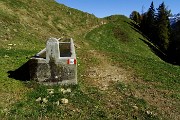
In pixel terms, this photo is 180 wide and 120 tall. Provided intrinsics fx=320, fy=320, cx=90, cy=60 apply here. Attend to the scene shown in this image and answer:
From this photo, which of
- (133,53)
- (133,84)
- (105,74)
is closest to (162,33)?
(133,53)

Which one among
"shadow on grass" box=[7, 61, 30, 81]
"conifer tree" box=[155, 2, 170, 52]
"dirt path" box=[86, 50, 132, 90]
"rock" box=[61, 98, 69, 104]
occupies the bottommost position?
"rock" box=[61, 98, 69, 104]

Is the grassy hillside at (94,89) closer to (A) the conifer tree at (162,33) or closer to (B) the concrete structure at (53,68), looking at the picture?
(B) the concrete structure at (53,68)

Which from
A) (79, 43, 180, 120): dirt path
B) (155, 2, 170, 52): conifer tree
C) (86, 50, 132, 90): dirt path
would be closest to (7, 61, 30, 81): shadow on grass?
(79, 43, 180, 120): dirt path

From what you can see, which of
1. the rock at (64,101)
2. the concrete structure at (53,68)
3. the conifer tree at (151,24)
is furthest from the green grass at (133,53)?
the conifer tree at (151,24)

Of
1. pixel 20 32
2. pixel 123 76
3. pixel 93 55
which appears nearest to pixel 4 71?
pixel 123 76

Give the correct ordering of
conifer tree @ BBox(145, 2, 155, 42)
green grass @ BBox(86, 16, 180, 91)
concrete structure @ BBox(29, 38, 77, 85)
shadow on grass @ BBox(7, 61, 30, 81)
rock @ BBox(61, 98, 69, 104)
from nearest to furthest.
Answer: rock @ BBox(61, 98, 69, 104) → concrete structure @ BBox(29, 38, 77, 85) → shadow on grass @ BBox(7, 61, 30, 81) → green grass @ BBox(86, 16, 180, 91) → conifer tree @ BBox(145, 2, 155, 42)

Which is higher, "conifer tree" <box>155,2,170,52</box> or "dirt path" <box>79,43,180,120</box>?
"conifer tree" <box>155,2,170,52</box>

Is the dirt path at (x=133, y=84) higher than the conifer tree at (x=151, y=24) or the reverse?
the reverse

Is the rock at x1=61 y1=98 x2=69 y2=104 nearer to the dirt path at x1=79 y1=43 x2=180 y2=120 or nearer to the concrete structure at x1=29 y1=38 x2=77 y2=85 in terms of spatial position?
the concrete structure at x1=29 y1=38 x2=77 y2=85

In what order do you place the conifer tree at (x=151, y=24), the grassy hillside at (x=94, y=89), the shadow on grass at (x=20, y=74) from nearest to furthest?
1. the grassy hillside at (x=94, y=89)
2. the shadow on grass at (x=20, y=74)
3. the conifer tree at (x=151, y=24)

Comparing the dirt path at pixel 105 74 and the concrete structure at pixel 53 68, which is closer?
the concrete structure at pixel 53 68

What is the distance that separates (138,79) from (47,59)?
7.66 meters

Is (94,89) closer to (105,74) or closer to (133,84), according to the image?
(133,84)

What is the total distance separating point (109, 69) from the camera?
2577 cm
